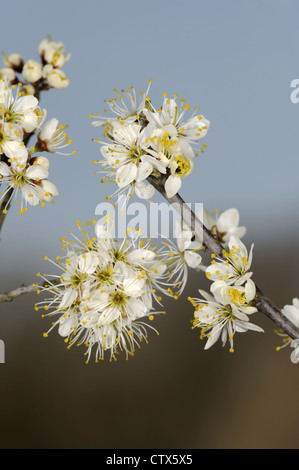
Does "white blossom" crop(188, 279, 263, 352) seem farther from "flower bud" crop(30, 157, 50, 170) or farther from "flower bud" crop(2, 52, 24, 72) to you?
"flower bud" crop(2, 52, 24, 72)

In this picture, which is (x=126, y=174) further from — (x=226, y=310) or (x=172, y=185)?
(x=226, y=310)

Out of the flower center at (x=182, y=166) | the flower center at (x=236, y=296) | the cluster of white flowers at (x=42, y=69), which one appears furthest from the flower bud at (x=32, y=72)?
the flower center at (x=236, y=296)

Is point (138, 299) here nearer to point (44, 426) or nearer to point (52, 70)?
point (52, 70)

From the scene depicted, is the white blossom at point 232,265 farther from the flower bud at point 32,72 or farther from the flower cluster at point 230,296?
the flower bud at point 32,72

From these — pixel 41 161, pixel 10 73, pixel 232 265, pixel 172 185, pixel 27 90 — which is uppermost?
pixel 10 73

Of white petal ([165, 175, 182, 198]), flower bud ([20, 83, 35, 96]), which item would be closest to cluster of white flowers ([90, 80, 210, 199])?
white petal ([165, 175, 182, 198])

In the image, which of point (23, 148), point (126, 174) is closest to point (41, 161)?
point (23, 148)
